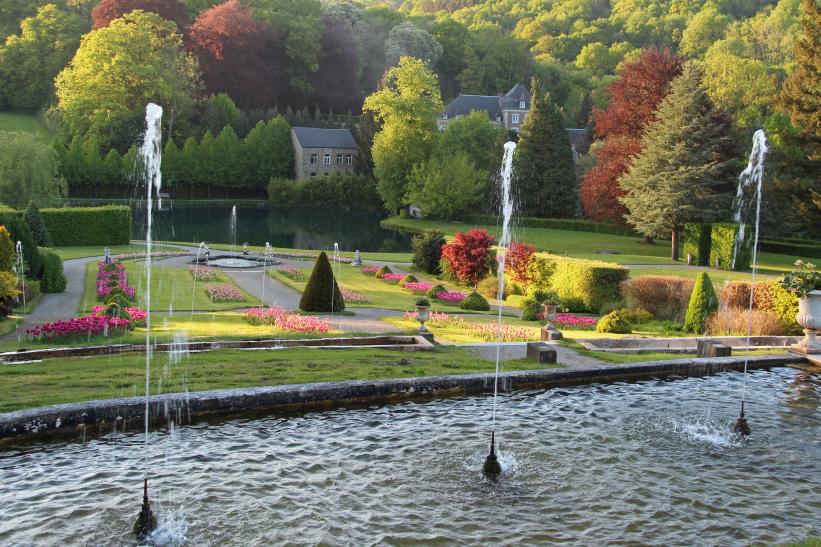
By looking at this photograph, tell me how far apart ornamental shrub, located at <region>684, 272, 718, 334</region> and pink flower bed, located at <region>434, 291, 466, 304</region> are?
842 cm

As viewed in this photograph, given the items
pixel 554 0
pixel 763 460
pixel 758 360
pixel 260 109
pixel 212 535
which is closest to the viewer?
pixel 212 535

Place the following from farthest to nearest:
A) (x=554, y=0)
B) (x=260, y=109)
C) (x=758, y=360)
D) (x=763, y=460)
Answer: (x=554, y=0) < (x=260, y=109) < (x=758, y=360) < (x=763, y=460)

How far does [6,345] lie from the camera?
14859mm

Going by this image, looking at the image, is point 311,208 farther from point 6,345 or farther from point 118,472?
point 118,472

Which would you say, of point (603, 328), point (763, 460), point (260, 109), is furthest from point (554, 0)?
point (763, 460)

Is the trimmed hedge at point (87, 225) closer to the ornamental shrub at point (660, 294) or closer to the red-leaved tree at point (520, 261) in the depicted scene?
the red-leaved tree at point (520, 261)

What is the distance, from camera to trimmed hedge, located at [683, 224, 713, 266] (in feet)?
113

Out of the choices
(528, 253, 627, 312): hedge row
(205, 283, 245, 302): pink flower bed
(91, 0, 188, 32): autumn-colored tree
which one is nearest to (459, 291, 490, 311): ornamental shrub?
(528, 253, 627, 312): hedge row

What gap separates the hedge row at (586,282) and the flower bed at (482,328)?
6082mm

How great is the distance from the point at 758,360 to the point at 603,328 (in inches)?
193

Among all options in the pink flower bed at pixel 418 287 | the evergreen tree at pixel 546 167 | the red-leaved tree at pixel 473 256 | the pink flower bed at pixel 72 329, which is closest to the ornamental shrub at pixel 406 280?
the pink flower bed at pixel 418 287

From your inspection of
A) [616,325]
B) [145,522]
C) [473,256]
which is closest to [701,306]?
[616,325]

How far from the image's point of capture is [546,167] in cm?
6006

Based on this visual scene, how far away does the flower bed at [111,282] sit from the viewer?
2158cm
